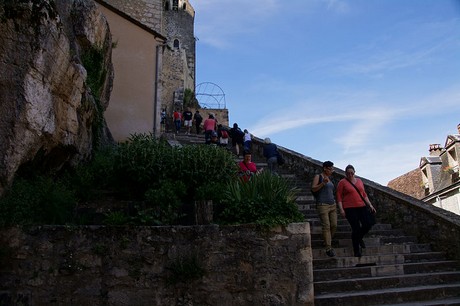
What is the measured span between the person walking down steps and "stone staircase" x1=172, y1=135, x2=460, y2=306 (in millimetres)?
260

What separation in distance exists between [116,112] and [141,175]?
6149mm

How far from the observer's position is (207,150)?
751 centimetres

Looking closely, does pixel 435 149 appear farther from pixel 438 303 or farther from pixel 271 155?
pixel 438 303

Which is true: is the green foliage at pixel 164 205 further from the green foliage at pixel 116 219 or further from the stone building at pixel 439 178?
the stone building at pixel 439 178

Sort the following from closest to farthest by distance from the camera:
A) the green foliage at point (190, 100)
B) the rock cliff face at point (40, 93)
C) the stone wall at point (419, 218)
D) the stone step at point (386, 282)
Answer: the rock cliff face at point (40, 93), the stone step at point (386, 282), the stone wall at point (419, 218), the green foliage at point (190, 100)

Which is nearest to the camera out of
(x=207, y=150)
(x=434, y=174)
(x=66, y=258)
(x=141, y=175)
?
(x=66, y=258)

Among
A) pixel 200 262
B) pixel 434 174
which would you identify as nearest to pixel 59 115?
pixel 200 262

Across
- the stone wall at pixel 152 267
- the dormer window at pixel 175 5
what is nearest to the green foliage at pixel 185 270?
Answer: the stone wall at pixel 152 267

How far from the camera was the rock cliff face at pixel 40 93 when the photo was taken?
529cm

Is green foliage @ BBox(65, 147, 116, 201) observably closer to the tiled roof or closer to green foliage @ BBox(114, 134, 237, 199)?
green foliage @ BBox(114, 134, 237, 199)

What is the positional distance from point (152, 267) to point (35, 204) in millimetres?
1829

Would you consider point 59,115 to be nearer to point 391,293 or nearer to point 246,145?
point 391,293

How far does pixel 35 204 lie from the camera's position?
18.5 feet

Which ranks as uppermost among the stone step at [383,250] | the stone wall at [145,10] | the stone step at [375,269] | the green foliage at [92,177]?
the stone wall at [145,10]
